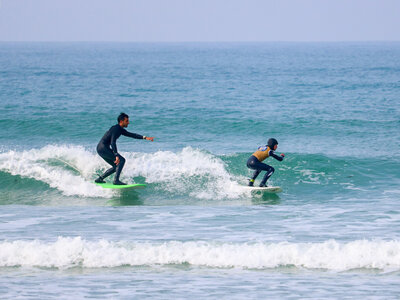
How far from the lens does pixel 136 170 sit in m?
16.8

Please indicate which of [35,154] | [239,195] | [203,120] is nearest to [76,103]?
[203,120]

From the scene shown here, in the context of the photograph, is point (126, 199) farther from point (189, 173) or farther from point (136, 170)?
point (189, 173)

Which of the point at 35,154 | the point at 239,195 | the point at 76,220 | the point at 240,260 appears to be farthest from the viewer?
the point at 35,154

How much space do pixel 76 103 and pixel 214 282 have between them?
1061 inches

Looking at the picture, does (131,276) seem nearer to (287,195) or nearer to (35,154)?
(287,195)

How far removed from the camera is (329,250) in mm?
10023

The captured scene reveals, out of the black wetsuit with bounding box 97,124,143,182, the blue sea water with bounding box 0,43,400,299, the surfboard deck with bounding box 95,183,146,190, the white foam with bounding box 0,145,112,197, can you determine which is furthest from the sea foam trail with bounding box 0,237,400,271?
the white foam with bounding box 0,145,112,197

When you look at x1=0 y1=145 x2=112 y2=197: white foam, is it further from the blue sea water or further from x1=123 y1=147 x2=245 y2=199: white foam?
x1=123 y1=147 x2=245 y2=199: white foam

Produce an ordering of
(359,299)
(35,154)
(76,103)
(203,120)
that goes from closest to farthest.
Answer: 1. (359,299)
2. (35,154)
3. (203,120)
4. (76,103)

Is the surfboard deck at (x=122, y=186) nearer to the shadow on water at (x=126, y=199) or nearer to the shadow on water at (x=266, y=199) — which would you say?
the shadow on water at (x=126, y=199)

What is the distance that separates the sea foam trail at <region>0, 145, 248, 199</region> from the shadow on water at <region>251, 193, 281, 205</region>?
489 millimetres

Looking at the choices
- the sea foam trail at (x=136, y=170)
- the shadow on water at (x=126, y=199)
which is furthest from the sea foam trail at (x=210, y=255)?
the sea foam trail at (x=136, y=170)

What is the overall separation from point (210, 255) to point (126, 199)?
16.3 ft

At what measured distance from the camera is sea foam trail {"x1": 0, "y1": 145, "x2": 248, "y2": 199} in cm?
1516
